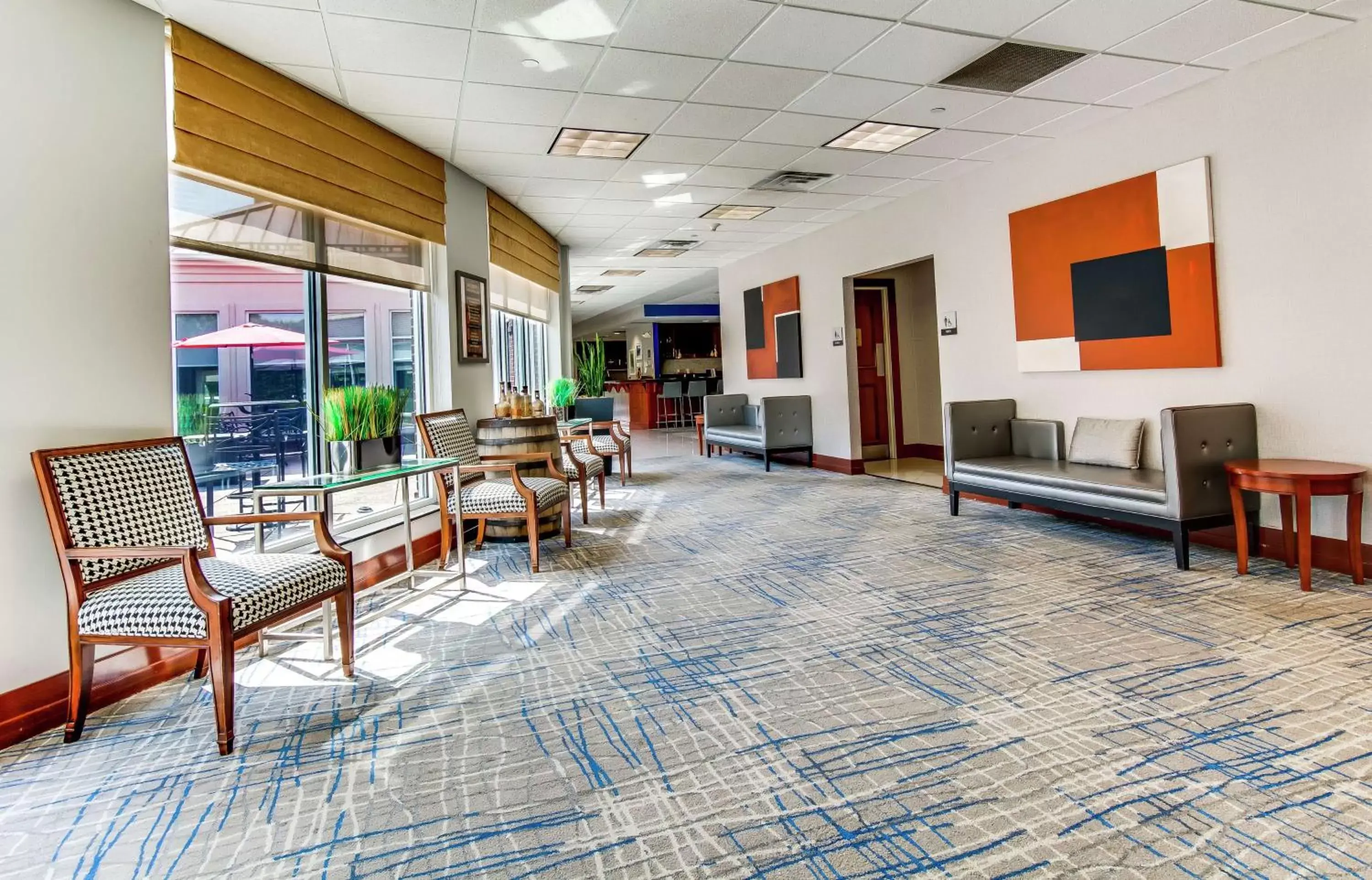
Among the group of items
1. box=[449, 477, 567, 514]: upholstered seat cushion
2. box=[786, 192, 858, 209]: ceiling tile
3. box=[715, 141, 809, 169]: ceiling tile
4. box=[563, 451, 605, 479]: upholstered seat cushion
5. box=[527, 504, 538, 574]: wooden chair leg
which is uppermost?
box=[786, 192, 858, 209]: ceiling tile

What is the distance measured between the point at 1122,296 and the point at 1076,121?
1334 mm

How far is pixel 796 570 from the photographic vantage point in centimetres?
431

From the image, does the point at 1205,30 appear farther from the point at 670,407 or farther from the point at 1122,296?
the point at 670,407

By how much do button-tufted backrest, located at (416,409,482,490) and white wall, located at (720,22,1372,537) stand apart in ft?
14.9

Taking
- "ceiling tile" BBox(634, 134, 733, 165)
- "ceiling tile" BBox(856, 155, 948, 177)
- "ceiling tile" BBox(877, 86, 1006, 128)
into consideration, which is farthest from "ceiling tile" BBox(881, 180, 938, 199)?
"ceiling tile" BBox(634, 134, 733, 165)

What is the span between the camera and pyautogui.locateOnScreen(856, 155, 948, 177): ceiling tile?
5.99m

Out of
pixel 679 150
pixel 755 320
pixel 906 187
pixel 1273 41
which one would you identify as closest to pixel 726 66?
pixel 679 150

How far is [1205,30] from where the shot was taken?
12.4ft

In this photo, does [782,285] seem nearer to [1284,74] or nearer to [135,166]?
[1284,74]

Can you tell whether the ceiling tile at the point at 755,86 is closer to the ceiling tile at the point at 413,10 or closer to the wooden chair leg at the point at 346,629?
the ceiling tile at the point at 413,10

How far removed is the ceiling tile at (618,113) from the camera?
4512 millimetres

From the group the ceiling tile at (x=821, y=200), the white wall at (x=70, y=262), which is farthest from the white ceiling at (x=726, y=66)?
the ceiling tile at (x=821, y=200)

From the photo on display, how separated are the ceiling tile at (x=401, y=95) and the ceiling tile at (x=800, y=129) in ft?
6.99

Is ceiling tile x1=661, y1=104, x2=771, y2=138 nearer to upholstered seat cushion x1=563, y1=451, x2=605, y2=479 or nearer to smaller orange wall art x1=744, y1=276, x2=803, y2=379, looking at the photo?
upholstered seat cushion x1=563, y1=451, x2=605, y2=479
